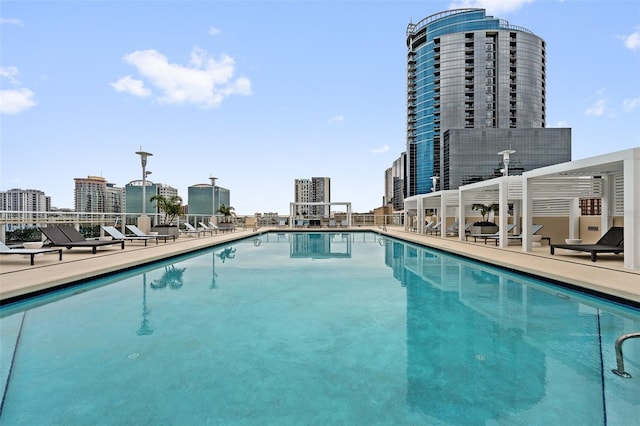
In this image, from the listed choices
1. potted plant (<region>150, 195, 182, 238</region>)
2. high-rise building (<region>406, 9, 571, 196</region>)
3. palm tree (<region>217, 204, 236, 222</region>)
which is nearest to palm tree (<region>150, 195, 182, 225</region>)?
potted plant (<region>150, 195, 182, 238</region>)

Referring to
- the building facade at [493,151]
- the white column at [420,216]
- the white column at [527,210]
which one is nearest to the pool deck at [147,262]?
the white column at [527,210]

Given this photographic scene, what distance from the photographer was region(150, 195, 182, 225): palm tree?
43.4ft

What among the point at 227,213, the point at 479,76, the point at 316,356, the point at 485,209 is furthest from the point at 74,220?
the point at 479,76

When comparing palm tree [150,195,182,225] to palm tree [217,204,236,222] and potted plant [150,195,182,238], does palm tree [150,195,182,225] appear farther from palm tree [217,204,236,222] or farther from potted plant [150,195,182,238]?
palm tree [217,204,236,222]

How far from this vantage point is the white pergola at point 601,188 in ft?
18.8

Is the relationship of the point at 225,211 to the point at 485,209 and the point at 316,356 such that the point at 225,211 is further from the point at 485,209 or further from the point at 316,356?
the point at 316,356

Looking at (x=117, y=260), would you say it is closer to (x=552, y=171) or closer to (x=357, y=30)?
(x=552, y=171)

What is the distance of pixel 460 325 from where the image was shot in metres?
3.76

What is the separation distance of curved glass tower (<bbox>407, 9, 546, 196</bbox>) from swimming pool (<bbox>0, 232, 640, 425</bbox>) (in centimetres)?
5549

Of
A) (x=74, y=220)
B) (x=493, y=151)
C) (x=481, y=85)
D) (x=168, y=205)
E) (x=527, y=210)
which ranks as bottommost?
(x=74, y=220)

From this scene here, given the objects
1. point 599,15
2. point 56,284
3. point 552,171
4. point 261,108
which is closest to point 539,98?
point 599,15

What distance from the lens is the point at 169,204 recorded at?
1326 centimetres

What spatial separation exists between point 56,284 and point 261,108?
1904cm

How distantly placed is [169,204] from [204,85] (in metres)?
6.85
